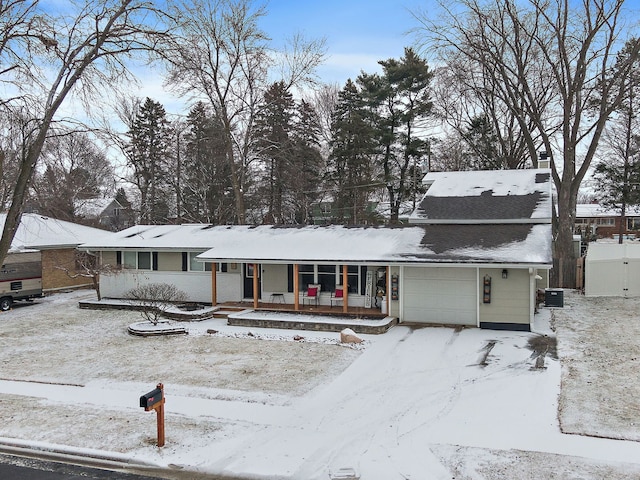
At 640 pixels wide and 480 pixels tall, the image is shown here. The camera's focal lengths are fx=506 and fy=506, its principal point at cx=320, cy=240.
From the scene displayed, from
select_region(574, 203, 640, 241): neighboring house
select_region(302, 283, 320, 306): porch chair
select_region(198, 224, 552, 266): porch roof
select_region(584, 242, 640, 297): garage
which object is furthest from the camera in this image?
select_region(574, 203, 640, 241): neighboring house

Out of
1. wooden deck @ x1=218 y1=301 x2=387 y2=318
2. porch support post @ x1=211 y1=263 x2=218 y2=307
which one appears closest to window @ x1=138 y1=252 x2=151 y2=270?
porch support post @ x1=211 y1=263 x2=218 y2=307

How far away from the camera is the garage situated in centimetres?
1969

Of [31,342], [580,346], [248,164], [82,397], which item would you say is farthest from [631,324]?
[248,164]

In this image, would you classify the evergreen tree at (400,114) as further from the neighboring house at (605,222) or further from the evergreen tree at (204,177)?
the neighboring house at (605,222)

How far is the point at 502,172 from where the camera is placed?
2183 cm

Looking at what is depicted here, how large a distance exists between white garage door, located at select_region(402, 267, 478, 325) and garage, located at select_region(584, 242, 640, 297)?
26.4 feet

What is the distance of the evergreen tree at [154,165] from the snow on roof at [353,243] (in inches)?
561

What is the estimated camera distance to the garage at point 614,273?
19.7 m

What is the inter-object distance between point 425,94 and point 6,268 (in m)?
26.8

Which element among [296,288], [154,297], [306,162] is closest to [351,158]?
[306,162]

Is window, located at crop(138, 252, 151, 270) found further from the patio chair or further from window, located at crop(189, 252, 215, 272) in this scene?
the patio chair

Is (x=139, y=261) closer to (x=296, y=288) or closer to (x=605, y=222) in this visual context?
(x=296, y=288)

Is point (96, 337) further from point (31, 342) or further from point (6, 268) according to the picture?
point (6, 268)

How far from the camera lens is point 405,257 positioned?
1552cm
